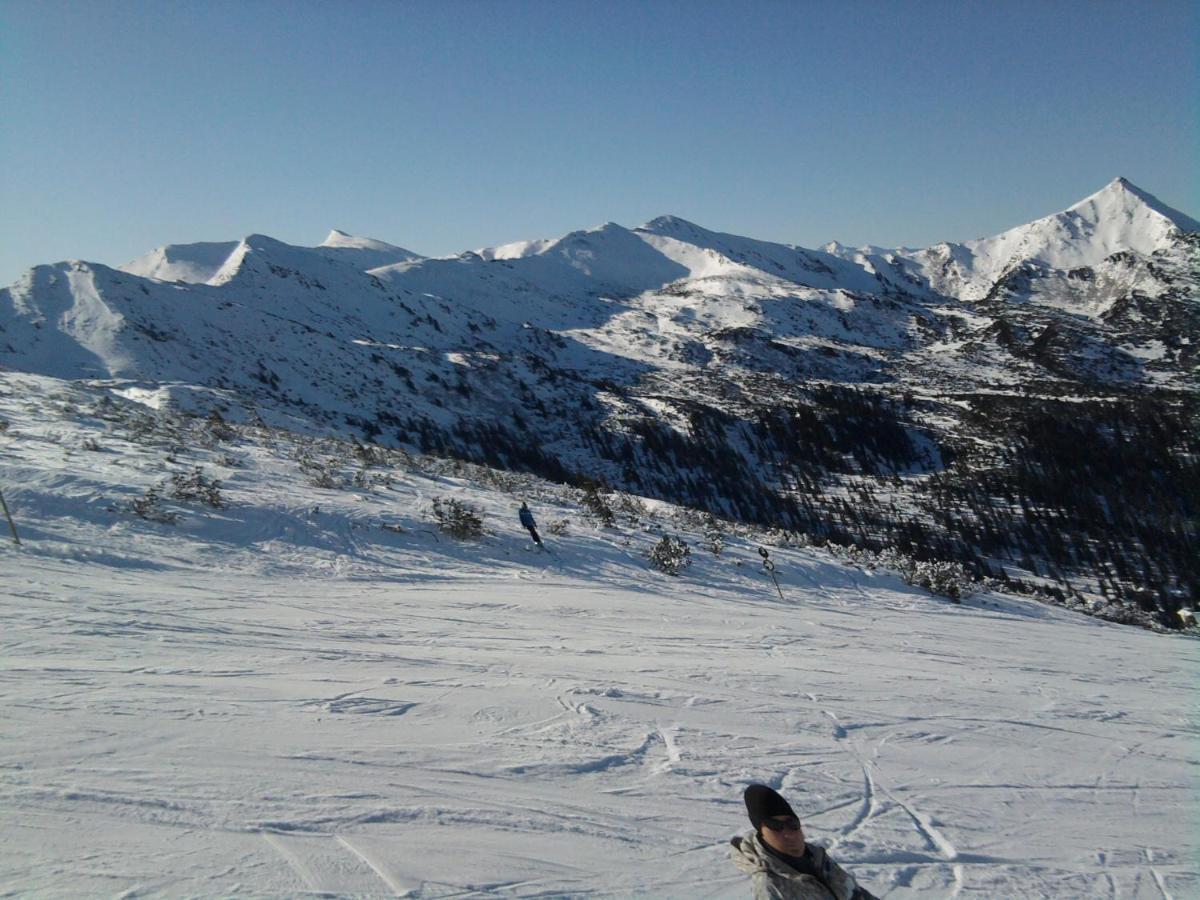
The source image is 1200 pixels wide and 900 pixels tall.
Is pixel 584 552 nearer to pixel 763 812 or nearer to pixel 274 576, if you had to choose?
pixel 274 576

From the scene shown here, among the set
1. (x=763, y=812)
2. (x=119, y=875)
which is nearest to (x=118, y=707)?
(x=119, y=875)

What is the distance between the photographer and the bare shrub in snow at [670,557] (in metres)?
15.8

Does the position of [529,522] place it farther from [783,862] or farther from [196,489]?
[783,862]

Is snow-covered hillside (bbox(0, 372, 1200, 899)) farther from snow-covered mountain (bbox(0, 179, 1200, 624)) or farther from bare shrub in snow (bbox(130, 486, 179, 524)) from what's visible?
snow-covered mountain (bbox(0, 179, 1200, 624))

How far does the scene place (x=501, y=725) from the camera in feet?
20.8

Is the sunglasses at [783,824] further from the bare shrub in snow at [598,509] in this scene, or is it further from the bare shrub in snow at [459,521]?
the bare shrub in snow at [598,509]

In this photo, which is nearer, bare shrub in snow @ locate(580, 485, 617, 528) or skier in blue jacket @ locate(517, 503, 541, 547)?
skier in blue jacket @ locate(517, 503, 541, 547)

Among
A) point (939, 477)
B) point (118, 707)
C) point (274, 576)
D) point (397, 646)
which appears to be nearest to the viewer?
point (118, 707)

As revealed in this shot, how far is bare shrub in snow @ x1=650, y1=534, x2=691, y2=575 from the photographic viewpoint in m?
15.8

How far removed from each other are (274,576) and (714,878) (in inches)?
388

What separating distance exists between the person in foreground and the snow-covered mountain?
52365 millimetres

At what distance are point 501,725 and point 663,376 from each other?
14230 cm

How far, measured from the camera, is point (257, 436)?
86.1 feet

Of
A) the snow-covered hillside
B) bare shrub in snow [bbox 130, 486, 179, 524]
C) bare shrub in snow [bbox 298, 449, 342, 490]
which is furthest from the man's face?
bare shrub in snow [bbox 298, 449, 342, 490]
